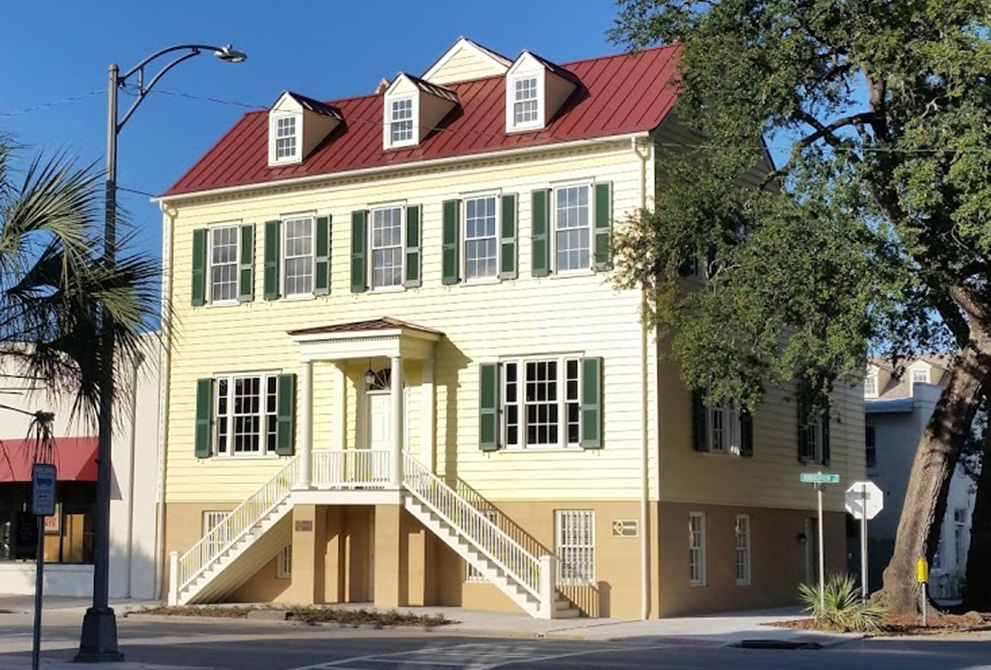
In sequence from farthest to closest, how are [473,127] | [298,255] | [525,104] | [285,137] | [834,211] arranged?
1. [285,137]
2. [298,255]
3. [473,127]
4. [525,104]
5. [834,211]

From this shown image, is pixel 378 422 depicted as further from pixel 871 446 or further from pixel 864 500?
pixel 871 446

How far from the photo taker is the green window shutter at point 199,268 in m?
35.3

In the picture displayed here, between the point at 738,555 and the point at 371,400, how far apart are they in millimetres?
9120

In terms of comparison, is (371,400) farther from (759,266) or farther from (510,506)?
(759,266)

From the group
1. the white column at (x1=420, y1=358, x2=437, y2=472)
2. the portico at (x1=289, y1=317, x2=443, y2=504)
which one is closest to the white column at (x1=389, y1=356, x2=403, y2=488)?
the portico at (x1=289, y1=317, x2=443, y2=504)

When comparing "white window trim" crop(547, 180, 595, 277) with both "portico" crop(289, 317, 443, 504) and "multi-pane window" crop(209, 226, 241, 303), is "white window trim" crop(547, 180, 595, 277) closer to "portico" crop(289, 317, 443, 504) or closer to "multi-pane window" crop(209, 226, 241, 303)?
"portico" crop(289, 317, 443, 504)

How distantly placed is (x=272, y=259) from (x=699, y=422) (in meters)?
10.9

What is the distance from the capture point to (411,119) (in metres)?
33.4

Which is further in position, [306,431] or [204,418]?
[204,418]

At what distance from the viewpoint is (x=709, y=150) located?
1085 inches

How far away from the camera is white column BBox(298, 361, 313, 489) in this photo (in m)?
31.8

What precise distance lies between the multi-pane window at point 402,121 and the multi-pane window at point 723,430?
30.9 feet

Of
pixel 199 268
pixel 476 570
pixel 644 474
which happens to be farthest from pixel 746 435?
pixel 199 268

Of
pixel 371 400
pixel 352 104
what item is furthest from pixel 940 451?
pixel 352 104
